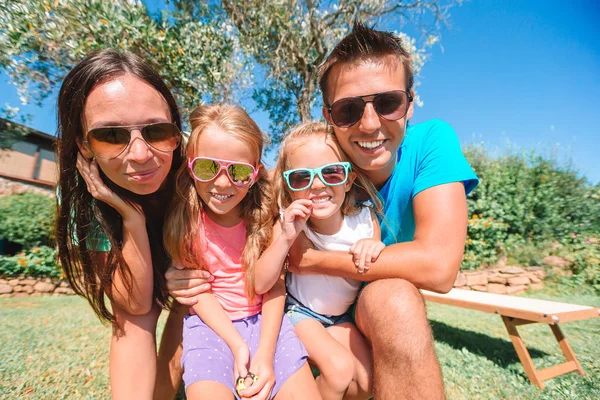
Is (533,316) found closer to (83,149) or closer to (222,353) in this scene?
(222,353)

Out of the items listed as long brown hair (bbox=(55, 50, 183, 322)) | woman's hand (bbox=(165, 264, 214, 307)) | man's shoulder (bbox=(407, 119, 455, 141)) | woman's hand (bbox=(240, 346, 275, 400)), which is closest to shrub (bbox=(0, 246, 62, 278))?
long brown hair (bbox=(55, 50, 183, 322))

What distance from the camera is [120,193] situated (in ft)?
6.79

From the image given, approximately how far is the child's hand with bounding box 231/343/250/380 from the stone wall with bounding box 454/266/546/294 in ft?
26.5

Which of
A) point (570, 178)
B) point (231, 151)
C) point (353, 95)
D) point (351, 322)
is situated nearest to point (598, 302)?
point (570, 178)

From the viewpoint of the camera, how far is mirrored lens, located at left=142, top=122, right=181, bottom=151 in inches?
75.4

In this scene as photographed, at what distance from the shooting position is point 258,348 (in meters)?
1.96

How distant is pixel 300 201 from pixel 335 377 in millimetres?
1033

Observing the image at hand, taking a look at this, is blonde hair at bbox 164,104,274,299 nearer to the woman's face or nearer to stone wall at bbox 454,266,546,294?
the woman's face

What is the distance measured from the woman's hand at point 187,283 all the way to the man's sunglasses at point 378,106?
1.36m

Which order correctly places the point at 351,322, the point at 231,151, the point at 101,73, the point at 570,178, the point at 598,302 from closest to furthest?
the point at 101,73 → the point at 231,151 → the point at 351,322 → the point at 598,302 → the point at 570,178

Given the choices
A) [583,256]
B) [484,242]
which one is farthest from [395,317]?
[583,256]

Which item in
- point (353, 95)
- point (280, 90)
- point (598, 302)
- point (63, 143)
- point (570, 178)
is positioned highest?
point (280, 90)

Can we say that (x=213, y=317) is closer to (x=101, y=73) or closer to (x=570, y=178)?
(x=101, y=73)

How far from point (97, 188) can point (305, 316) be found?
1.49m
